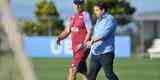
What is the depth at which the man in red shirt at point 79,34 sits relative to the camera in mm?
12656

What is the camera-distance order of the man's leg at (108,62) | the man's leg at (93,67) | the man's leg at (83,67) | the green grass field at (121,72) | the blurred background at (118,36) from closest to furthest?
the man's leg at (108,62) < the man's leg at (93,67) < the man's leg at (83,67) < the green grass field at (121,72) < the blurred background at (118,36)

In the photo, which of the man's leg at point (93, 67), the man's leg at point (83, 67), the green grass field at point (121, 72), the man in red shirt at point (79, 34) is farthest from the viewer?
the green grass field at point (121, 72)

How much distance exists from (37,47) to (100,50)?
23.7m

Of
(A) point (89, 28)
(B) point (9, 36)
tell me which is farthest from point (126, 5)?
(B) point (9, 36)

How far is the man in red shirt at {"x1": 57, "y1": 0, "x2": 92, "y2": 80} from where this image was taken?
41.5 ft

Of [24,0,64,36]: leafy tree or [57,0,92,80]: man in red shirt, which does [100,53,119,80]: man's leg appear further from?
[24,0,64,36]: leafy tree

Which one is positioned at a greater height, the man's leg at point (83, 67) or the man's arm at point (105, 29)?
the man's arm at point (105, 29)

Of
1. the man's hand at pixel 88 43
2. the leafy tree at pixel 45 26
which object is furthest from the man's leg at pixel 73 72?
the leafy tree at pixel 45 26

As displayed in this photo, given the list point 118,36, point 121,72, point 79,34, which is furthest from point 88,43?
point 118,36

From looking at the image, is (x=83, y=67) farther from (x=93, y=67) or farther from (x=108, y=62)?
(x=108, y=62)

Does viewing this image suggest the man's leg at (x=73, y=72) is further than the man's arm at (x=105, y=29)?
Yes

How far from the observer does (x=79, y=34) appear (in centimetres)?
1277

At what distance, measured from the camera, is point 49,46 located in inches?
1389

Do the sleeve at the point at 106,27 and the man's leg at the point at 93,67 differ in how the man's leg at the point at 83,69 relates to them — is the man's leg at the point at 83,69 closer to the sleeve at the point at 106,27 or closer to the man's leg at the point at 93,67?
the man's leg at the point at 93,67
